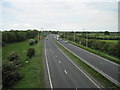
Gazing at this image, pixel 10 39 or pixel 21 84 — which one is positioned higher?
pixel 10 39

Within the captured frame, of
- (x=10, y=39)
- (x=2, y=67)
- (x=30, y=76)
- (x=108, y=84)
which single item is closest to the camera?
(x=108, y=84)

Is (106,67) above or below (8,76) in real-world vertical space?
below

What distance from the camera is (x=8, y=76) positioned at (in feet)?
75.9

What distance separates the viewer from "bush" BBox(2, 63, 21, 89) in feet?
75.2

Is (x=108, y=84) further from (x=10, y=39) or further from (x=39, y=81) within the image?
(x=10, y=39)

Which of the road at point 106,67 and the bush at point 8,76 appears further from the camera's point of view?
the road at point 106,67

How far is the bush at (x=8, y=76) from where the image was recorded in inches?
902

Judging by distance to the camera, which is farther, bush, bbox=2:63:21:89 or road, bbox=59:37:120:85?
road, bbox=59:37:120:85

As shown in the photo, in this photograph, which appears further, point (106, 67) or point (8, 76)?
point (106, 67)

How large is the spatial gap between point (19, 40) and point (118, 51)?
6816 cm

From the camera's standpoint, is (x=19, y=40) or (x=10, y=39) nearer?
(x=10, y=39)

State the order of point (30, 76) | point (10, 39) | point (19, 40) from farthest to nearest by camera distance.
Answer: point (19, 40), point (10, 39), point (30, 76)

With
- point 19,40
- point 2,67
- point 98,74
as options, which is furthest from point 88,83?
point 19,40

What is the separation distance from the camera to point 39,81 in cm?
2333
